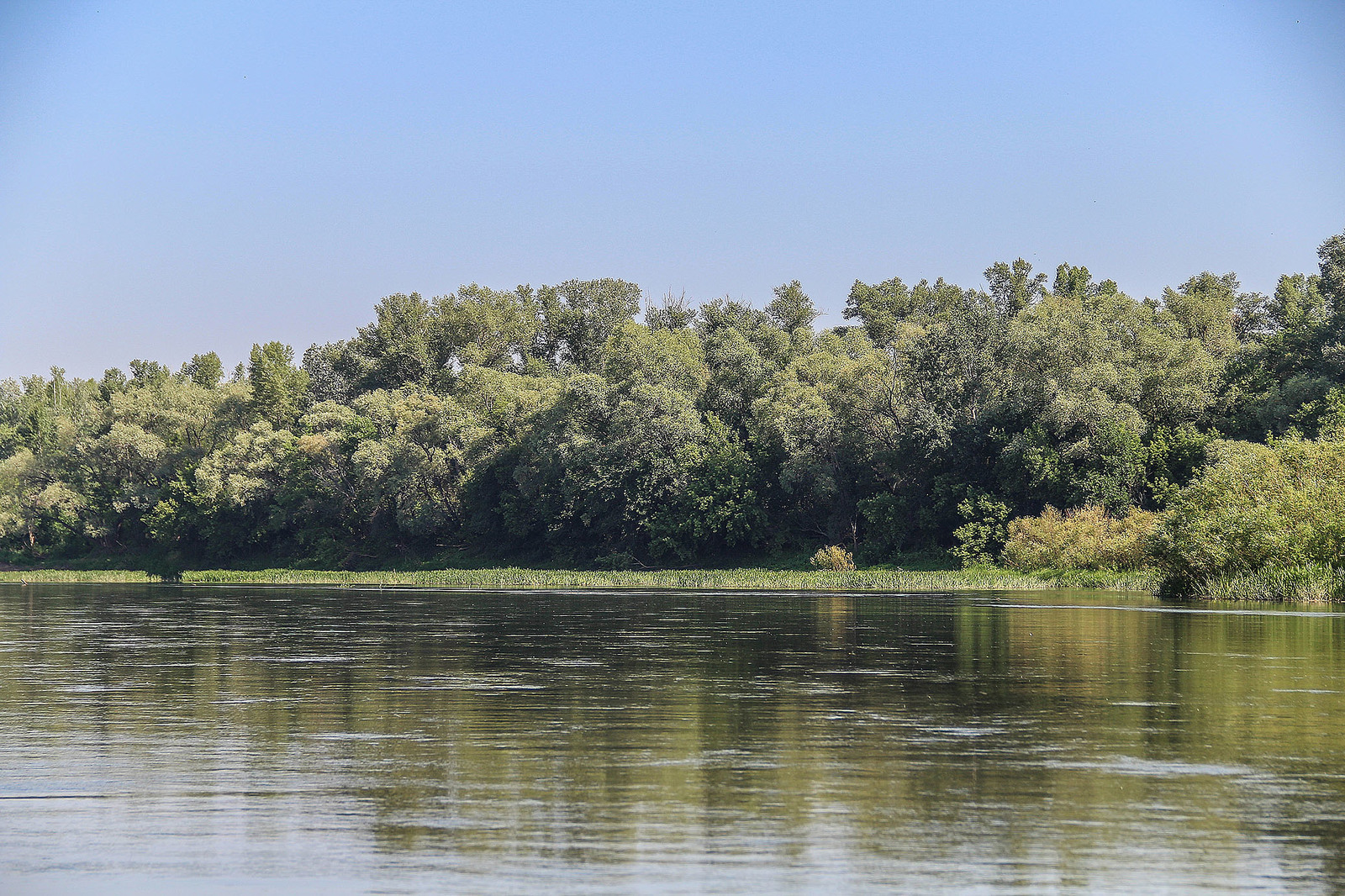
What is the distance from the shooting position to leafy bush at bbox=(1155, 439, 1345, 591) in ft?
145

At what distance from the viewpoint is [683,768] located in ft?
45.6

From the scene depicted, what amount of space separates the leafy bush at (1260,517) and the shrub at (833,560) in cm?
3501

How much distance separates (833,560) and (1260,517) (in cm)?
4173

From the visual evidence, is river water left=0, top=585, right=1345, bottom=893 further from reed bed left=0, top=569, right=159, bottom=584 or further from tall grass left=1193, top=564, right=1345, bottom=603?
reed bed left=0, top=569, right=159, bottom=584

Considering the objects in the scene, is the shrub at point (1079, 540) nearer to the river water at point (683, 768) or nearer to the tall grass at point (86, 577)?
the river water at point (683, 768)

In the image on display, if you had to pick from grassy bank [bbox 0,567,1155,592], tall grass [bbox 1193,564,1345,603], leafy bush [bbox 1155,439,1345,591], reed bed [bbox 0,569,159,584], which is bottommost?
reed bed [bbox 0,569,159,584]

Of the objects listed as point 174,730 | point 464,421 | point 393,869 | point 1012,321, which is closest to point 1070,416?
point 1012,321

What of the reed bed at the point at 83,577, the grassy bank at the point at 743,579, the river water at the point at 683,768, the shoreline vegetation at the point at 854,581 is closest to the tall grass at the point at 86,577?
the reed bed at the point at 83,577

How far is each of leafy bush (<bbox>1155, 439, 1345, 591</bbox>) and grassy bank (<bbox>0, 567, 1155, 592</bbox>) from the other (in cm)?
718

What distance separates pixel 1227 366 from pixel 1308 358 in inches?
180

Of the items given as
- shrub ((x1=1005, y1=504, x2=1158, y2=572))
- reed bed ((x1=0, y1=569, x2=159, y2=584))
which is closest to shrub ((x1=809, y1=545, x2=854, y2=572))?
shrub ((x1=1005, y1=504, x2=1158, y2=572))

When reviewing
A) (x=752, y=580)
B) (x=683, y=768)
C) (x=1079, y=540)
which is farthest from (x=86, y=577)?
(x=683, y=768)

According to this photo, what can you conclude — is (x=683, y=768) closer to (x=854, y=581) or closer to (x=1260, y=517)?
(x=1260, y=517)

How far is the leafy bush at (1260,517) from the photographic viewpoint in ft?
145
